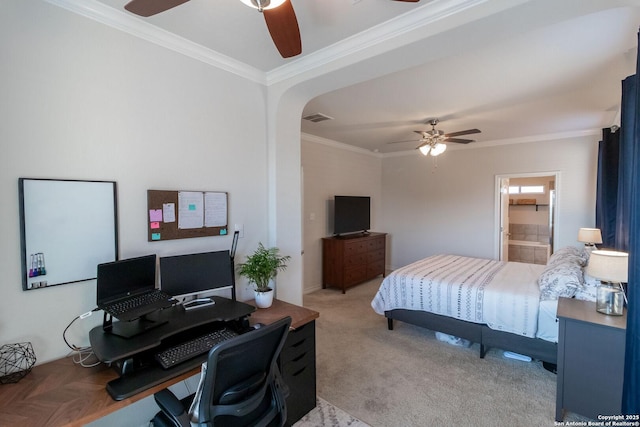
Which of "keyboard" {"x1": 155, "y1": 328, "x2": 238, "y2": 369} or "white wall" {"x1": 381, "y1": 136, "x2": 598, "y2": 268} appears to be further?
"white wall" {"x1": 381, "y1": 136, "x2": 598, "y2": 268}

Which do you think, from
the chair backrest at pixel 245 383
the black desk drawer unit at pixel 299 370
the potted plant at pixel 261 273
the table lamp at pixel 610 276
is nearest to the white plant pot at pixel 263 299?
the potted plant at pixel 261 273

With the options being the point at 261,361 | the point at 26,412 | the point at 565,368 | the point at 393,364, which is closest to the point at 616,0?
the point at 565,368

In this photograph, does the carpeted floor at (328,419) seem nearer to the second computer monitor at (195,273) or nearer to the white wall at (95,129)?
the second computer monitor at (195,273)

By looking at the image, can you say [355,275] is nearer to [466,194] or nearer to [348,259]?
[348,259]

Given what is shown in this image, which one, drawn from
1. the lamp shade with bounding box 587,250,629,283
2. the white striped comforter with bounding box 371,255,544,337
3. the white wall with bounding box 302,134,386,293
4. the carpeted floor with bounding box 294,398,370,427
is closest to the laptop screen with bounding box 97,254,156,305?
the carpeted floor with bounding box 294,398,370,427

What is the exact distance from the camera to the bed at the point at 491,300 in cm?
263

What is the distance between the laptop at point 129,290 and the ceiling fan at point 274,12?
1.28 m

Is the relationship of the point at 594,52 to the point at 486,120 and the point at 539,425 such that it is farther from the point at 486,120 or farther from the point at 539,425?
the point at 539,425

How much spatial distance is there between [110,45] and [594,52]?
3343mm

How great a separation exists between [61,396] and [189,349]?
526 millimetres

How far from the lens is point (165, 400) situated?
4.28ft

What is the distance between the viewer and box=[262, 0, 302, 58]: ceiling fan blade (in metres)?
1.34

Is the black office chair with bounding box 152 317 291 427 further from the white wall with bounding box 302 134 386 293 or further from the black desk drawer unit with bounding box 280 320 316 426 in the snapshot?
the white wall with bounding box 302 134 386 293

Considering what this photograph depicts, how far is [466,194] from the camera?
18.7 ft
